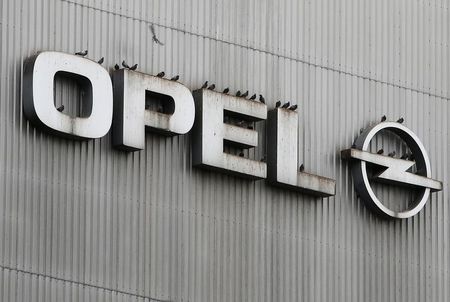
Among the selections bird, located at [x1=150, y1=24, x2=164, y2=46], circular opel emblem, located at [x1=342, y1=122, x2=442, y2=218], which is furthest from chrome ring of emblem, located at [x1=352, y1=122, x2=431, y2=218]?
bird, located at [x1=150, y1=24, x2=164, y2=46]

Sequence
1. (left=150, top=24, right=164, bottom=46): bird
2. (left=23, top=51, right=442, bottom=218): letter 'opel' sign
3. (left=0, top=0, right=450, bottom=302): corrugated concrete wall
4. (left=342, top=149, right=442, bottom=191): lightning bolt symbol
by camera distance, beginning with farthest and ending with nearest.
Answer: (left=342, top=149, right=442, bottom=191): lightning bolt symbol → (left=150, top=24, right=164, bottom=46): bird → (left=23, top=51, right=442, bottom=218): letter 'opel' sign → (left=0, top=0, right=450, bottom=302): corrugated concrete wall

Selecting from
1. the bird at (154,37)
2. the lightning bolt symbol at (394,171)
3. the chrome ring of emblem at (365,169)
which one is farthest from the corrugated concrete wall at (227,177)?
the lightning bolt symbol at (394,171)

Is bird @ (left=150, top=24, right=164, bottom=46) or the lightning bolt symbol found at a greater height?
bird @ (left=150, top=24, right=164, bottom=46)

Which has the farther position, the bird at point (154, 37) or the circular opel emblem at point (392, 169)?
the circular opel emblem at point (392, 169)

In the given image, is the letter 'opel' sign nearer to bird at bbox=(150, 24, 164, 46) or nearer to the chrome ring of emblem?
the chrome ring of emblem

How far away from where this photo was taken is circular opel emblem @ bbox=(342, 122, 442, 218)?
3944cm

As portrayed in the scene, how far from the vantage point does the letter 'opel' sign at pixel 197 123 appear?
34875 mm

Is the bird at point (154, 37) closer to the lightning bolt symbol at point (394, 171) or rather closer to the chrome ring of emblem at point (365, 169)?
the lightning bolt symbol at point (394, 171)

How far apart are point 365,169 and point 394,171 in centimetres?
69

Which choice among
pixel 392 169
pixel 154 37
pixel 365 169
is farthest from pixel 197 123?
pixel 392 169

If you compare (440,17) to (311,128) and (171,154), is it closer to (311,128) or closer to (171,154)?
(311,128)

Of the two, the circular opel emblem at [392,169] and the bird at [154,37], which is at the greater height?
the bird at [154,37]

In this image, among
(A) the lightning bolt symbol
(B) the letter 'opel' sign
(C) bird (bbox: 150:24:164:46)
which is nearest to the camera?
(B) the letter 'opel' sign

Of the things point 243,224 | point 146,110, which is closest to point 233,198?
point 243,224
